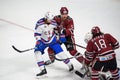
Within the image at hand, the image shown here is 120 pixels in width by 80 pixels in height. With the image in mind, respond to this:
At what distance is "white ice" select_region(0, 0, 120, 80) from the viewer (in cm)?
502

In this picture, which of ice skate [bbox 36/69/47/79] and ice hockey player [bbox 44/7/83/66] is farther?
ice hockey player [bbox 44/7/83/66]

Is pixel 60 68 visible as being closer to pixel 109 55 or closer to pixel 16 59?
pixel 16 59

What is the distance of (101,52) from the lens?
388 centimetres

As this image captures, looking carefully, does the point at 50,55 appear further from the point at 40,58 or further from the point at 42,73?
the point at 42,73

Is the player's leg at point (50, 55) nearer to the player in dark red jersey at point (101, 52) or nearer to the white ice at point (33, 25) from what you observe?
the white ice at point (33, 25)

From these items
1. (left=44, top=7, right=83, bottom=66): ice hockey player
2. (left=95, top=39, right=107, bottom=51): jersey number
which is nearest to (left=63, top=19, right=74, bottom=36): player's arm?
(left=44, top=7, right=83, bottom=66): ice hockey player

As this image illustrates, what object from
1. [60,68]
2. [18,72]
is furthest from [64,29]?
[18,72]

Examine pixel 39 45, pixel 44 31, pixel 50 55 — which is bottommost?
pixel 50 55

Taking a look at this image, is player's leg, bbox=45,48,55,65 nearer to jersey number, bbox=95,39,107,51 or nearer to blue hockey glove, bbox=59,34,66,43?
blue hockey glove, bbox=59,34,66,43

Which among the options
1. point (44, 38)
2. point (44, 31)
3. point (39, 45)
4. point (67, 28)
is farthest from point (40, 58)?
point (67, 28)

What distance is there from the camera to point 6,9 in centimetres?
941

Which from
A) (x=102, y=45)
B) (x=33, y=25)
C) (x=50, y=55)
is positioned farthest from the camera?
(x=33, y=25)

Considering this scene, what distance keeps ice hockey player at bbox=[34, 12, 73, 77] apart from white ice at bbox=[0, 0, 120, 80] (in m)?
0.36

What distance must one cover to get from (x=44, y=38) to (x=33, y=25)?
→ 3.09 m
